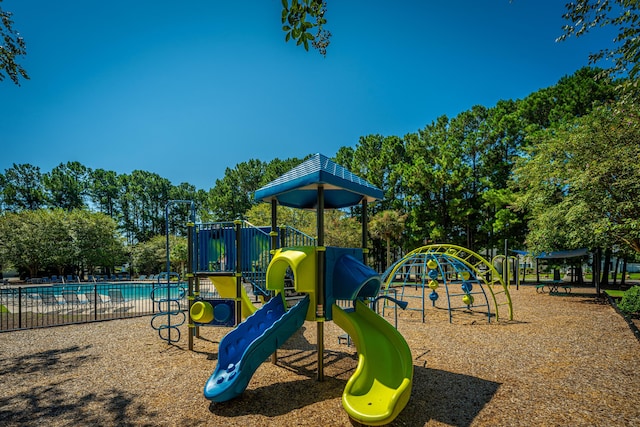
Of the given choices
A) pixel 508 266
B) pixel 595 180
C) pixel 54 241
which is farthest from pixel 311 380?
pixel 54 241

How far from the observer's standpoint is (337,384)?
20.1ft

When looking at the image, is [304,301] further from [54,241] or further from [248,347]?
[54,241]

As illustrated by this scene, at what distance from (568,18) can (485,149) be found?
31528 millimetres

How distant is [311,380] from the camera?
6336 millimetres

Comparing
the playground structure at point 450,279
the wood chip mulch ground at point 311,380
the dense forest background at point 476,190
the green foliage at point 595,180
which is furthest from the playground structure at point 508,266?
the wood chip mulch ground at point 311,380

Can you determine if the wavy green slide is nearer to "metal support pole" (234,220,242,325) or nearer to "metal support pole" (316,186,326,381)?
"metal support pole" (316,186,326,381)

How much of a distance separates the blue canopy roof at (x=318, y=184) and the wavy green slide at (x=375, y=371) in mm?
2135

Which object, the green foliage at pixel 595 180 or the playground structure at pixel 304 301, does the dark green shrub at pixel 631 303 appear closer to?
the green foliage at pixel 595 180

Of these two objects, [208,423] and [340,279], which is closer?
[208,423]

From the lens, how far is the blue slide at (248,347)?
5168 mm

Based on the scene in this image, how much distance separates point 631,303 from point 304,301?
12893mm

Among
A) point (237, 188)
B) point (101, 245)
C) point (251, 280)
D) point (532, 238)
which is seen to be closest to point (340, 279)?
point (251, 280)

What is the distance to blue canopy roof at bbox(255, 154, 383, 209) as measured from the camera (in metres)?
6.18

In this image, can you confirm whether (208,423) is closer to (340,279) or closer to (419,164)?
(340,279)
